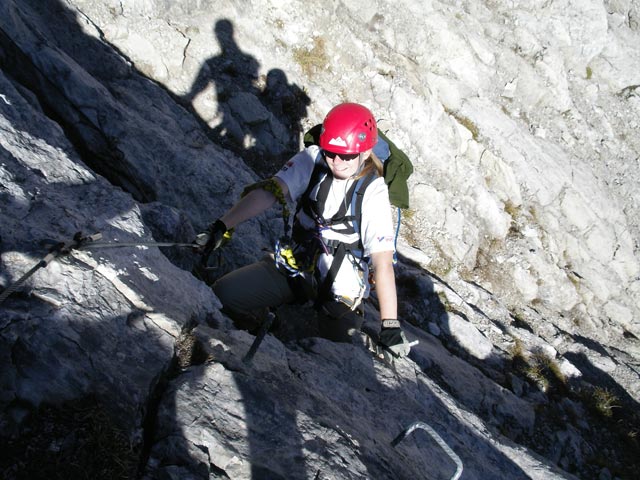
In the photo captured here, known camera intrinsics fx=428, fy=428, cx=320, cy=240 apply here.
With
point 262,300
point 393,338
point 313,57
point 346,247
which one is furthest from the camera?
point 313,57

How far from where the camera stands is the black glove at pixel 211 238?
498cm

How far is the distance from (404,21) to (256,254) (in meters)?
12.1

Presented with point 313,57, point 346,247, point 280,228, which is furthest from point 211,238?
point 313,57

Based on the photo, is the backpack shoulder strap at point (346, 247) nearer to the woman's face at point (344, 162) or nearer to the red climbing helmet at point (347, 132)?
the woman's face at point (344, 162)

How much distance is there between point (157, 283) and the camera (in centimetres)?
438


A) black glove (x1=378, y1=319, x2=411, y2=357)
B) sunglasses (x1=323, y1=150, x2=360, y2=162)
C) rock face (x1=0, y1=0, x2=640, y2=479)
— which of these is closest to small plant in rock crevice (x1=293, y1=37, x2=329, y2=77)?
rock face (x1=0, y1=0, x2=640, y2=479)

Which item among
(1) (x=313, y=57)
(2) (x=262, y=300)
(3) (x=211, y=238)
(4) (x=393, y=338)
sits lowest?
(4) (x=393, y=338)

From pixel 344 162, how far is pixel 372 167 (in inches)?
16.0

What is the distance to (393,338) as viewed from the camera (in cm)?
470

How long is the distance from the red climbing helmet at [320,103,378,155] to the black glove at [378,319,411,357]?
198 centimetres

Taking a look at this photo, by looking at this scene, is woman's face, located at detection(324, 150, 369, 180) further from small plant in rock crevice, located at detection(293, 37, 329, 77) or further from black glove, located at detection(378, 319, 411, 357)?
small plant in rock crevice, located at detection(293, 37, 329, 77)

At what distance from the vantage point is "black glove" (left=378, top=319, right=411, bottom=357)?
4.70 metres

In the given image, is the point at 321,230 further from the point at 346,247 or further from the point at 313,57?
the point at 313,57

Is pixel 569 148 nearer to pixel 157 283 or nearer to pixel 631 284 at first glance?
pixel 631 284
